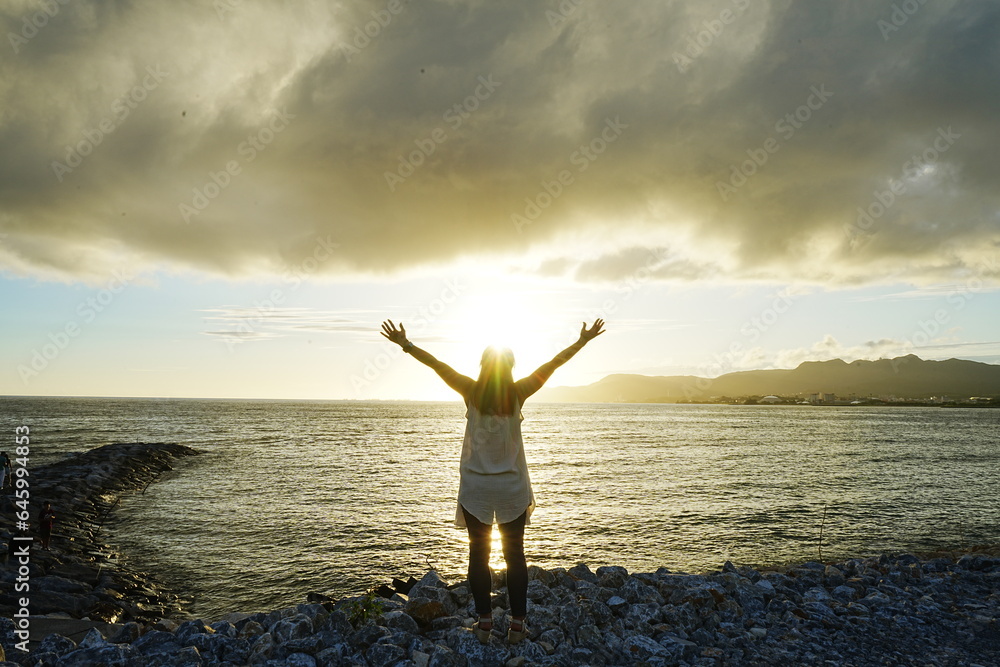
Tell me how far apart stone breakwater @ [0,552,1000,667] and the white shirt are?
4.78 feet

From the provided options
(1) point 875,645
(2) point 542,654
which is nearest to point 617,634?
(2) point 542,654

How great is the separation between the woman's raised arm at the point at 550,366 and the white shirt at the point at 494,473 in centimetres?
20

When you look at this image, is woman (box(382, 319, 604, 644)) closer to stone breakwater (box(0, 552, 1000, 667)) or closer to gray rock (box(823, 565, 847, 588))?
stone breakwater (box(0, 552, 1000, 667))

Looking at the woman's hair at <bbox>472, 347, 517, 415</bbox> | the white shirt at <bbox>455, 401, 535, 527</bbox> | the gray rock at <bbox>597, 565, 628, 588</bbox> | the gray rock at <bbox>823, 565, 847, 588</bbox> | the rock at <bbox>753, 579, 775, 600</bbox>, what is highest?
the woman's hair at <bbox>472, 347, 517, 415</bbox>

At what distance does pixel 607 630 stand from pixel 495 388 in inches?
133

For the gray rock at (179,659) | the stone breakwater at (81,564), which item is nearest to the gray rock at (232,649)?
the gray rock at (179,659)

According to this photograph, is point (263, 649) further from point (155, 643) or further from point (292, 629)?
point (155, 643)

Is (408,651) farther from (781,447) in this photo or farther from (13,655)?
(781,447)

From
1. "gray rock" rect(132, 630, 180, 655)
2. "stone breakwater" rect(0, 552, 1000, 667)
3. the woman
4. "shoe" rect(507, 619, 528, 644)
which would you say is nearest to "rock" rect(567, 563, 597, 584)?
"stone breakwater" rect(0, 552, 1000, 667)

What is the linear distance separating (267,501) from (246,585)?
44.6 feet

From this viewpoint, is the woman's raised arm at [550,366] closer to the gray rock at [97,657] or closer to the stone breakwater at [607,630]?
the stone breakwater at [607,630]

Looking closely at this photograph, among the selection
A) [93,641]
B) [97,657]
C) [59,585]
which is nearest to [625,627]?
[97,657]

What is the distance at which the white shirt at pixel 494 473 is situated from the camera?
564 centimetres

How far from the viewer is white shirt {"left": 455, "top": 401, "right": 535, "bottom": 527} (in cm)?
564
